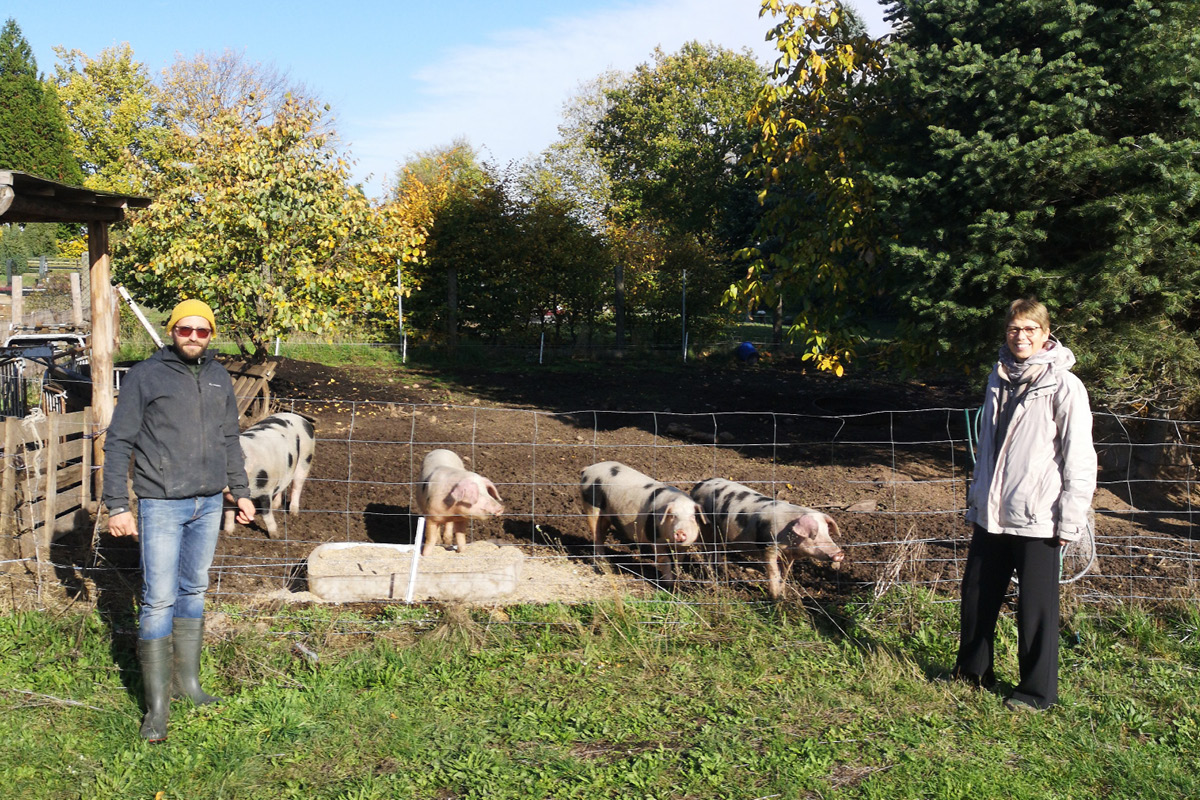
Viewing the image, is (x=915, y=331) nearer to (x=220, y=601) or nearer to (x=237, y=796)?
(x=220, y=601)

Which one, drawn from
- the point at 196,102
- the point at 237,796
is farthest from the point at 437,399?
the point at 196,102

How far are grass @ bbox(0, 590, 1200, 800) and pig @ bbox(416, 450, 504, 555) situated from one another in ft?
3.50

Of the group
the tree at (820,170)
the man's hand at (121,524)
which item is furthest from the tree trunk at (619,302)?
the man's hand at (121,524)

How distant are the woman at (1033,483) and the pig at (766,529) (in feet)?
4.95

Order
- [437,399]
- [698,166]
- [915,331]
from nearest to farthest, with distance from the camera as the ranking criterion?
[915,331] → [437,399] → [698,166]

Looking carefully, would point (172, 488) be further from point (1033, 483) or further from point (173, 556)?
point (1033, 483)

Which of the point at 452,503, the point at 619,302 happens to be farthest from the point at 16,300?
the point at 452,503

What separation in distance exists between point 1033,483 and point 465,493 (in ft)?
11.7

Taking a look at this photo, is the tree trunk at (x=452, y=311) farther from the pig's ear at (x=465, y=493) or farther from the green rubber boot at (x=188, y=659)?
the green rubber boot at (x=188, y=659)

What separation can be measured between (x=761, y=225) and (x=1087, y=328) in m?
3.52

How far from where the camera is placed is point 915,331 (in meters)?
8.41

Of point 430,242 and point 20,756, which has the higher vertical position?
point 430,242

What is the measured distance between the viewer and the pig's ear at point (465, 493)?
6.12m

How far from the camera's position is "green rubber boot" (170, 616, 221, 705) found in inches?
157
